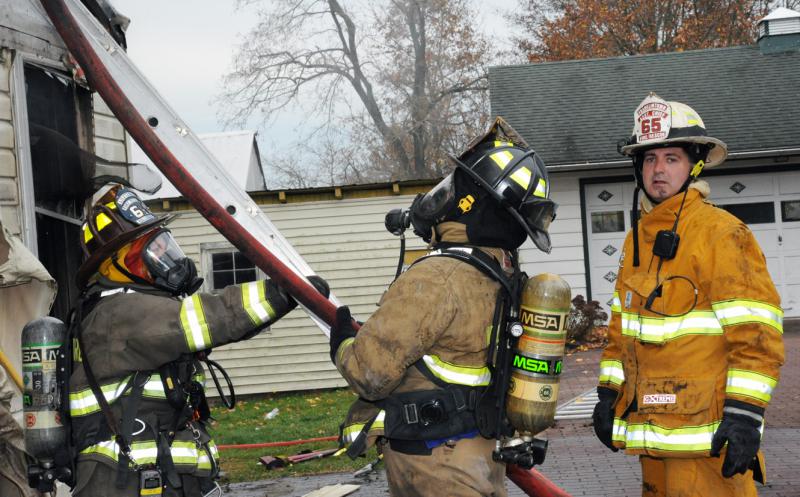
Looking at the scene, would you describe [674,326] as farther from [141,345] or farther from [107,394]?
[107,394]

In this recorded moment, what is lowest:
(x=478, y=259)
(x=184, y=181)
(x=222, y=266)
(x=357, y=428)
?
(x=357, y=428)

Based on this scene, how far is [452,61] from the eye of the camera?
30.5 metres

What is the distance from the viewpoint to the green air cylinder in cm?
385

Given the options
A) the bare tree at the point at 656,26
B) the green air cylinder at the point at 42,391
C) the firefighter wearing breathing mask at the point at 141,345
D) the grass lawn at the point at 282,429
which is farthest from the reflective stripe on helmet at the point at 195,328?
the bare tree at the point at 656,26

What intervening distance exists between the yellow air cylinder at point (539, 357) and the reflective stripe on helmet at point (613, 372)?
71 centimetres

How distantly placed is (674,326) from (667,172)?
2.44ft

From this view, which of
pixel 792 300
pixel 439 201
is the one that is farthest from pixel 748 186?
pixel 439 201

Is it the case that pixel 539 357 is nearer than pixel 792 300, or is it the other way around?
pixel 539 357

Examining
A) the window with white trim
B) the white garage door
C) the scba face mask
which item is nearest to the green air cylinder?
the scba face mask

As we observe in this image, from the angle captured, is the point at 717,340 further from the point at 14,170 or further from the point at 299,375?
the point at 299,375

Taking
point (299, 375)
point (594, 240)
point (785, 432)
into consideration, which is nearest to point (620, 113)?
point (594, 240)

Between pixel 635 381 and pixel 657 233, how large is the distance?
0.68 meters

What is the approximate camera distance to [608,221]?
16.2 meters

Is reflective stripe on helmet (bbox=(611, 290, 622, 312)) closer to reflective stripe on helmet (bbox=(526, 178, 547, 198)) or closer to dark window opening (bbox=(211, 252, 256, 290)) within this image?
reflective stripe on helmet (bbox=(526, 178, 547, 198))
